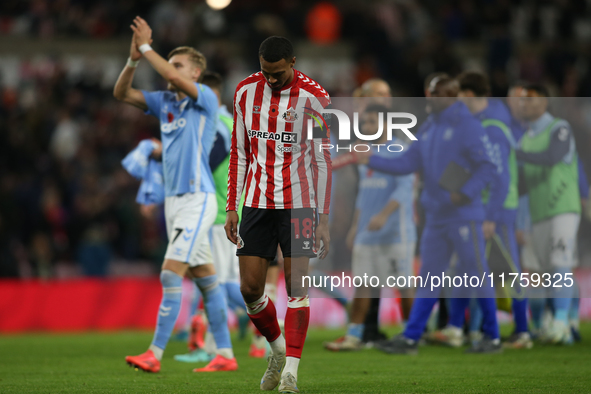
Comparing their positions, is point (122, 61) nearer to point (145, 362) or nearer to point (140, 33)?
point (140, 33)

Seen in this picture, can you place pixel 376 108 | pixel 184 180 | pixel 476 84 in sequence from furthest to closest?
pixel 476 84 → pixel 376 108 → pixel 184 180

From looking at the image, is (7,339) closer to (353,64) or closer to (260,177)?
(260,177)

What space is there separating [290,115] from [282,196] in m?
0.51

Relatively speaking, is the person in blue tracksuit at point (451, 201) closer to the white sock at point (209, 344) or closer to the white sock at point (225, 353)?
the white sock at point (209, 344)

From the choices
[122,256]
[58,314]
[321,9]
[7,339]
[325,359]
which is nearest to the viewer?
[325,359]

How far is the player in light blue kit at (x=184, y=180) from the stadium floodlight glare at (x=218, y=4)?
11266mm

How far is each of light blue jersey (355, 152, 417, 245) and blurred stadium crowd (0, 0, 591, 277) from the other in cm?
593

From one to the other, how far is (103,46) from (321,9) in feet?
15.7

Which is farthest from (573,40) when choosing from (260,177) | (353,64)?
(260,177)

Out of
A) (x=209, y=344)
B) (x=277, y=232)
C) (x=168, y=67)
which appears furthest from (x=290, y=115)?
(x=209, y=344)

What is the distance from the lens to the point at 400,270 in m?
8.07

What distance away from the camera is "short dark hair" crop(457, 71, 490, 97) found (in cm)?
790

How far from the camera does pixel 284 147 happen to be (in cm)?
504

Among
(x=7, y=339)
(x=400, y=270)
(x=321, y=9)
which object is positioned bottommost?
(x=7, y=339)
